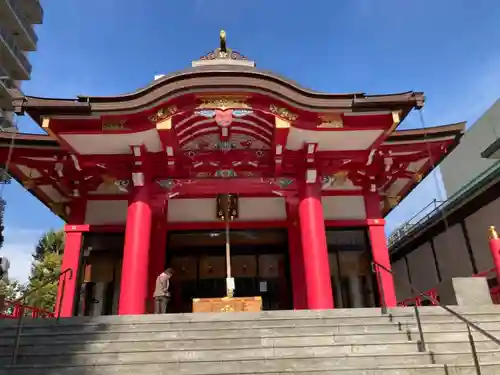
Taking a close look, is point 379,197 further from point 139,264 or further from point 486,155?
point 139,264

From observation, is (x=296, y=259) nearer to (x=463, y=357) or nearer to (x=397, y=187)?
(x=397, y=187)

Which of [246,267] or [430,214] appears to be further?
[430,214]

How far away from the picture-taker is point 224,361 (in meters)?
6.02

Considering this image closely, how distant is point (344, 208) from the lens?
13398 mm

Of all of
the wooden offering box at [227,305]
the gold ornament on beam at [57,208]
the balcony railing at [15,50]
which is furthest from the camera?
the balcony railing at [15,50]

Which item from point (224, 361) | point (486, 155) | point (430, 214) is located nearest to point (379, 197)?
point (486, 155)

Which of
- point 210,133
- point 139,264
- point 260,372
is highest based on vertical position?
point 210,133

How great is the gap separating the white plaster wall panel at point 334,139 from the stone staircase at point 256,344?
4711 millimetres

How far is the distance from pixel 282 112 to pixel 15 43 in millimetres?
35359

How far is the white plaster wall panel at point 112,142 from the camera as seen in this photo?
10.5 meters

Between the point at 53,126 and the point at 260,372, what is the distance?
24.7 feet

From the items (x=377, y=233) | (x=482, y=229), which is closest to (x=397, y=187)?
(x=377, y=233)

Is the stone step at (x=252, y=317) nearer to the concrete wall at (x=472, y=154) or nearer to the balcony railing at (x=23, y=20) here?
the concrete wall at (x=472, y=154)

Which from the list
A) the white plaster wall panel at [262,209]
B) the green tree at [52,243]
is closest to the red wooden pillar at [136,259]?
the white plaster wall panel at [262,209]
